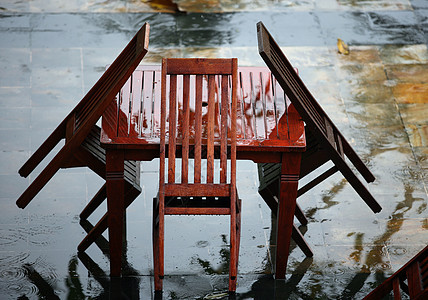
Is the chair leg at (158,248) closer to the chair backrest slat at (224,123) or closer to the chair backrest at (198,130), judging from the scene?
the chair backrest at (198,130)

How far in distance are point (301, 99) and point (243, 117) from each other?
0.31 metres

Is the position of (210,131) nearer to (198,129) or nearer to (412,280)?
(198,129)

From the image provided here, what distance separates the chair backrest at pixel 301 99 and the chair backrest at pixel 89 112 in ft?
1.94

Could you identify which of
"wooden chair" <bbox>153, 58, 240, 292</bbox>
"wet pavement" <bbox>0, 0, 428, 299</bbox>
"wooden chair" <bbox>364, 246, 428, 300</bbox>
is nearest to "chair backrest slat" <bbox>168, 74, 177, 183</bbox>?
"wooden chair" <bbox>153, 58, 240, 292</bbox>

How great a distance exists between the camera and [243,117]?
12.1 feet

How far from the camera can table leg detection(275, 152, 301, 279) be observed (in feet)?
11.7

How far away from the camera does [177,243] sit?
4273 mm

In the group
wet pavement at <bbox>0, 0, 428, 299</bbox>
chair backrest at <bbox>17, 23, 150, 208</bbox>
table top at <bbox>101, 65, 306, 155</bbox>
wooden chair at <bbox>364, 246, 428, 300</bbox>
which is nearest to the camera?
wooden chair at <bbox>364, 246, 428, 300</bbox>

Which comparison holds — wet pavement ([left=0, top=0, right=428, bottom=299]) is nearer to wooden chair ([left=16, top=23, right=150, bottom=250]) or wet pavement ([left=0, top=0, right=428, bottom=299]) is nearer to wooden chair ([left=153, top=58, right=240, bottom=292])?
wooden chair ([left=16, top=23, right=150, bottom=250])

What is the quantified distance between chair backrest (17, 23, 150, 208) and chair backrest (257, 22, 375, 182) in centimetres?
59

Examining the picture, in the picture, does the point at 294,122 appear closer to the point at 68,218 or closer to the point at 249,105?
the point at 249,105

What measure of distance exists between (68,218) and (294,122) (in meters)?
1.63

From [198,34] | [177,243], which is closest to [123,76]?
[177,243]

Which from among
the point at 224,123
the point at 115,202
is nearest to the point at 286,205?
the point at 224,123
